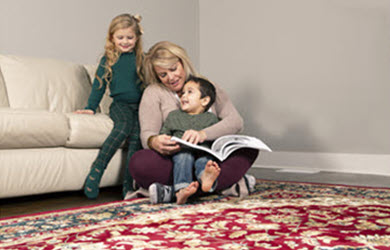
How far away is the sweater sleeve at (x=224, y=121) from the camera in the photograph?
1.80 meters

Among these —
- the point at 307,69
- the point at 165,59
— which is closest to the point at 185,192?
the point at 165,59

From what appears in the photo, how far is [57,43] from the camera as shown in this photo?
10.3ft

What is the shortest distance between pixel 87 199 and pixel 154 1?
250 cm

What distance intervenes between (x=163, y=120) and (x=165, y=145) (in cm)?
28

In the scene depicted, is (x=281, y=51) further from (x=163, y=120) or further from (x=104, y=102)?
(x=163, y=120)

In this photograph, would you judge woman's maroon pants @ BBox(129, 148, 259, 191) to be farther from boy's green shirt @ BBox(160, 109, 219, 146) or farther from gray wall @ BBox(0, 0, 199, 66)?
gray wall @ BBox(0, 0, 199, 66)

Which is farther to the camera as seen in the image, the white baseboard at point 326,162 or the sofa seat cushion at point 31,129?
the white baseboard at point 326,162

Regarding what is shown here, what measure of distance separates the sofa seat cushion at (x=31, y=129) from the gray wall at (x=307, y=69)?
2.09m

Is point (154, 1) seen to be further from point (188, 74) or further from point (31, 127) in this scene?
point (31, 127)

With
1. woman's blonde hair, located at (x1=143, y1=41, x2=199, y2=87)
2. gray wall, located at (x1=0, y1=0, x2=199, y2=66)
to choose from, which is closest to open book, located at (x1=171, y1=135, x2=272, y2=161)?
woman's blonde hair, located at (x1=143, y1=41, x2=199, y2=87)

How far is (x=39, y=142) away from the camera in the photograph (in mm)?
1848

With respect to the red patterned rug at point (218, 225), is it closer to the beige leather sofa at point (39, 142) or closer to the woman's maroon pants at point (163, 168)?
the woman's maroon pants at point (163, 168)

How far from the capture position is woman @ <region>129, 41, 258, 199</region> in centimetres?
171

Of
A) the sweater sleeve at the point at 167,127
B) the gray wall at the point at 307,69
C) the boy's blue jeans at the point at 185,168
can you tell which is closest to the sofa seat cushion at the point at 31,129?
the sweater sleeve at the point at 167,127
